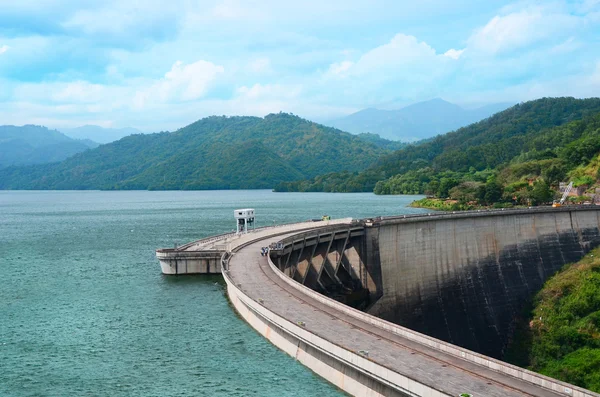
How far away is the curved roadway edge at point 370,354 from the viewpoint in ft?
74.7

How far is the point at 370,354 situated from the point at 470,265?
45471mm

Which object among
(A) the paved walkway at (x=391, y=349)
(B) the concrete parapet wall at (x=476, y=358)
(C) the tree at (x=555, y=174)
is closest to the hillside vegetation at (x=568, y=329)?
(B) the concrete parapet wall at (x=476, y=358)

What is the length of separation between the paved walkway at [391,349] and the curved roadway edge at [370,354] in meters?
0.04

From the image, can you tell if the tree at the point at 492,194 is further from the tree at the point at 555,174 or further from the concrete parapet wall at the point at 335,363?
the concrete parapet wall at the point at 335,363

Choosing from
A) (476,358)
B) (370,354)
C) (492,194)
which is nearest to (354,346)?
(370,354)

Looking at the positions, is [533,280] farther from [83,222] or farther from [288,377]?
[83,222]

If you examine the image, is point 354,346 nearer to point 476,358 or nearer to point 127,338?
point 476,358

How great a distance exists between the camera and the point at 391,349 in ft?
90.1

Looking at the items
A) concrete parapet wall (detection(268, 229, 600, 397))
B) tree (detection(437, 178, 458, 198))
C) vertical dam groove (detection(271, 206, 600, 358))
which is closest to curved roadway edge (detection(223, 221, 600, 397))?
concrete parapet wall (detection(268, 229, 600, 397))

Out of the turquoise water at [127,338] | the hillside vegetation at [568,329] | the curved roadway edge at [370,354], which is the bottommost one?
the hillside vegetation at [568,329]

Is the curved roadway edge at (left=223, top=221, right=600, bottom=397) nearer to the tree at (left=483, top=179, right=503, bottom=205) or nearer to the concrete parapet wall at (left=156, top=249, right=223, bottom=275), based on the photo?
the concrete parapet wall at (left=156, top=249, right=223, bottom=275)

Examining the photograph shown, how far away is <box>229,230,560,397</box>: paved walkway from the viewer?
74.2 feet

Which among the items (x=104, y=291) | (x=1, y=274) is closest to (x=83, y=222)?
(x=1, y=274)

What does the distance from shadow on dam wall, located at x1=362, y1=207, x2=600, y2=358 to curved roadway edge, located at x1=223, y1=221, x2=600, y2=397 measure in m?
Result: 23.0
